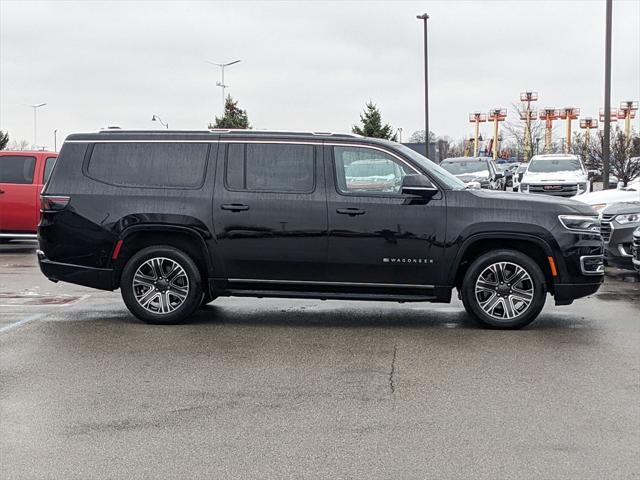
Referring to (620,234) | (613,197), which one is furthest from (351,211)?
(613,197)

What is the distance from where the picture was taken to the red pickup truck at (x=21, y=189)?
16.7 m

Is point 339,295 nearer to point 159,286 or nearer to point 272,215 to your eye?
point 272,215

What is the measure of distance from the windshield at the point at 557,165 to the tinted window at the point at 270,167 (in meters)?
23.0

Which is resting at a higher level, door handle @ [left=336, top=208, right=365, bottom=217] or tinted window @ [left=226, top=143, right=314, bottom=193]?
tinted window @ [left=226, top=143, right=314, bottom=193]

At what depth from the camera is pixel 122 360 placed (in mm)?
7211

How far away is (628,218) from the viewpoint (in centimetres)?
1293

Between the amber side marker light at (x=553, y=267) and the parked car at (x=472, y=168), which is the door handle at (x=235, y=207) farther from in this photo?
the parked car at (x=472, y=168)

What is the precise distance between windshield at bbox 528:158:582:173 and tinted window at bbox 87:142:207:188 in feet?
76.7

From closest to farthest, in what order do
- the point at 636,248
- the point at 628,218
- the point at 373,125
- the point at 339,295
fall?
the point at 339,295
the point at 636,248
the point at 628,218
the point at 373,125

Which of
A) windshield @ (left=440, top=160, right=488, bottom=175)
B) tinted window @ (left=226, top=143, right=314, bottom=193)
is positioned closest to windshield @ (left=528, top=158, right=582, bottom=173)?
windshield @ (left=440, top=160, right=488, bottom=175)

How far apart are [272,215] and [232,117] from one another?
172 ft

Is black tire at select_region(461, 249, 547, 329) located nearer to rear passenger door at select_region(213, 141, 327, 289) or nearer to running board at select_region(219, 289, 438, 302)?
running board at select_region(219, 289, 438, 302)

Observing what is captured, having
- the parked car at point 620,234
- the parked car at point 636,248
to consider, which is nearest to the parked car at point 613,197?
the parked car at point 620,234

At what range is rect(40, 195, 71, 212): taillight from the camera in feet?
29.4
